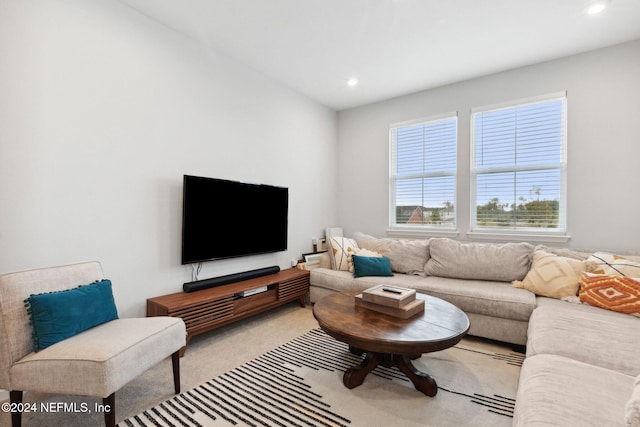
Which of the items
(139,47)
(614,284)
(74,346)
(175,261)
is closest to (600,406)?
(614,284)

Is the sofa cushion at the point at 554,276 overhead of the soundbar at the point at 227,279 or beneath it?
overhead

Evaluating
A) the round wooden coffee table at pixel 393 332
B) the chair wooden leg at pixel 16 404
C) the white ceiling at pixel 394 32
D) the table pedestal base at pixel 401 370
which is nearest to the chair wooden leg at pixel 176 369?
the chair wooden leg at pixel 16 404

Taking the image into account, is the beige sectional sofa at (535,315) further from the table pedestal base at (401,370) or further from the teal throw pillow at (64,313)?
the teal throw pillow at (64,313)

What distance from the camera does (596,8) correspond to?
7.68ft

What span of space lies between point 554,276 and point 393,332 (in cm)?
180

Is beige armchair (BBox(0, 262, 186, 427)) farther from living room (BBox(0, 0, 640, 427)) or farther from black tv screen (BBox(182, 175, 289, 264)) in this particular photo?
black tv screen (BBox(182, 175, 289, 264))

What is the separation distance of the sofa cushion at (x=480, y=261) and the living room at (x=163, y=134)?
519 millimetres

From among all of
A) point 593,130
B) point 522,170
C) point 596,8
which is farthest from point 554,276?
point 596,8

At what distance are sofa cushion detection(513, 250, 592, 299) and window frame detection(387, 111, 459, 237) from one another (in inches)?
43.1

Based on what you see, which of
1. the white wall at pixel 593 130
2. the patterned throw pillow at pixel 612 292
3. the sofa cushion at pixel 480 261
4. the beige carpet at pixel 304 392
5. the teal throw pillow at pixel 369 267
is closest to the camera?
the beige carpet at pixel 304 392

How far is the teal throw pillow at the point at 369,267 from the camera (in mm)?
3312

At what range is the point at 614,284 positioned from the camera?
220cm

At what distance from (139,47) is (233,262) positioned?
210cm

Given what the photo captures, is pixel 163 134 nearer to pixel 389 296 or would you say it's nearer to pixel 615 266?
pixel 389 296
